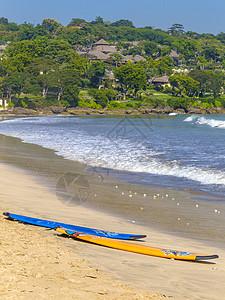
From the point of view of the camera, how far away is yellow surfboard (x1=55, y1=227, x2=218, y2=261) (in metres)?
6.18

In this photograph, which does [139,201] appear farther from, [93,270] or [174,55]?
[174,55]

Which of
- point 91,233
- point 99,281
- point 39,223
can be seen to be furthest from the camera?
point 39,223

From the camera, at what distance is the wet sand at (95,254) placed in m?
4.80

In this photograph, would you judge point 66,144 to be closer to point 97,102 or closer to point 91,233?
point 91,233

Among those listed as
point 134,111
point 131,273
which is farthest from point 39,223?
point 134,111

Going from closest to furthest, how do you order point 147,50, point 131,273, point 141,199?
1. point 131,273
2. point 141,199
3. point 147,50

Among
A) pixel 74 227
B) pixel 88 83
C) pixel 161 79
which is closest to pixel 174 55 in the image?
pixel 161 79

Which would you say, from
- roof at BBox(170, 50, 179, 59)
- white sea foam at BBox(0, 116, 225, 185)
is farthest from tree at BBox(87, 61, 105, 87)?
white sea foam at BBox(0, 116, 225, 185)

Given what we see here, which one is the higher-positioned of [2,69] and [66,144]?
[2,69]

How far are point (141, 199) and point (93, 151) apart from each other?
9.93 meters

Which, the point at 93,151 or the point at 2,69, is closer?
the point at 93,151

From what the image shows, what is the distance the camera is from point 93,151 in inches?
817

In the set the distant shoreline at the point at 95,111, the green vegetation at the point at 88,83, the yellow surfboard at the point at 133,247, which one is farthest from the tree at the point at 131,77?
the yellow surfboard at the point at 133,247

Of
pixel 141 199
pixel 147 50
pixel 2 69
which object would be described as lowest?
pixel 141 199
